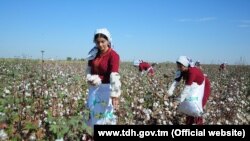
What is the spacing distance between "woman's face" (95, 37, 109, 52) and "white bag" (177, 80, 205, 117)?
1.90 metres

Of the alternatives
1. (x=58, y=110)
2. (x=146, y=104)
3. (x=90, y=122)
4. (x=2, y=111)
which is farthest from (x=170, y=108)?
(x=2, y=111)

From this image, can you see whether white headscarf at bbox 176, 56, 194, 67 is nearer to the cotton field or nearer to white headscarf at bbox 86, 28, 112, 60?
the cotton field

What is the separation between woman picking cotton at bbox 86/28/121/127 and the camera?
4.77 m

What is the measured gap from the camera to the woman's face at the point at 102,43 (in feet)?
15.7

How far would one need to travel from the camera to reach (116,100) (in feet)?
15.7

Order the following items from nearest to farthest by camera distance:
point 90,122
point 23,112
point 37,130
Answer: point 37,130
point 90,122
point 23,112

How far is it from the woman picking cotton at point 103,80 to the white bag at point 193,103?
164 centimetres

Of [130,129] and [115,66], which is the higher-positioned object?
[115,66]

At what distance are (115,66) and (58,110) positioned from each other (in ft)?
6.17

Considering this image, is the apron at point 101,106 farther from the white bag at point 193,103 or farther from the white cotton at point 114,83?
the white bag at point 193,103

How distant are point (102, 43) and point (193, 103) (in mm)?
2031

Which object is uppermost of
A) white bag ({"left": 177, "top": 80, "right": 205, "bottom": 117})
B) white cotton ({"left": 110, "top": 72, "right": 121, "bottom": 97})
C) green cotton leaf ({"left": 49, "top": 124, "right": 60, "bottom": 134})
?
white cotton ({"left": 110, "top": 72, "right": 121, "bottom": 97})

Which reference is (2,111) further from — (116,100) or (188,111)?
(188,111)

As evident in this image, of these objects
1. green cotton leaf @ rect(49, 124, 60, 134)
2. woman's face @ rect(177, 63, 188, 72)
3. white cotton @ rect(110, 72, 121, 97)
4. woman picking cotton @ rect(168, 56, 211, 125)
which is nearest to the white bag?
woman picking cotton @ rect(168, 56, 211, 125)
